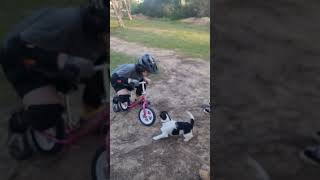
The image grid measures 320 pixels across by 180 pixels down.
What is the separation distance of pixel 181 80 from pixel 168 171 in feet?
0.99

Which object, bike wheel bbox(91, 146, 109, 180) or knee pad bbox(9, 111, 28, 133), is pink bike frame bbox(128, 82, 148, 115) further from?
knee pad bbox(9, 111, 28, 133)

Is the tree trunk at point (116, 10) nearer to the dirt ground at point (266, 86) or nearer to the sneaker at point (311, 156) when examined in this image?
the dirt ground at point (266, 86)

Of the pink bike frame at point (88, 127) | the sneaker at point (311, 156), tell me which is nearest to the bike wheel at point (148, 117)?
the pink bike frame at point (88, 127)

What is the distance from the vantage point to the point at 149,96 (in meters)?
1.42

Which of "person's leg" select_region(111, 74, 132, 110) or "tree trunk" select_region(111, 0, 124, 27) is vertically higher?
"tree trunk" select_region(111, 0, 124, 27)

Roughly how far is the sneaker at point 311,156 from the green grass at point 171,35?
0.52 meters

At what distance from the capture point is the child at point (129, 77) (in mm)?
1384

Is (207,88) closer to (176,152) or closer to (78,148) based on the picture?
(176,152)

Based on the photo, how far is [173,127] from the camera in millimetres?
1409

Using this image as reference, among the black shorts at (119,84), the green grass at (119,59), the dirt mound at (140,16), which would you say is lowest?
Result: the black shorts at (119,84)

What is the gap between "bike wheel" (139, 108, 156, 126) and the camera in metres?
1.42

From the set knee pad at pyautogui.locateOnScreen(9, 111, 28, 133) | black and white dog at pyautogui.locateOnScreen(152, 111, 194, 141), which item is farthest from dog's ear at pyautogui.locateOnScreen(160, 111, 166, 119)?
knee pad at pyautogui.locateOnScreen(9, 111, 28, 133)

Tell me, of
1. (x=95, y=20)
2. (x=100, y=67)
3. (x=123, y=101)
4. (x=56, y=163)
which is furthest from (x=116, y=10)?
(x=56, y=163)

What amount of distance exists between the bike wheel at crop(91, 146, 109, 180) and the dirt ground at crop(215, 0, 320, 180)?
1.21 feet
